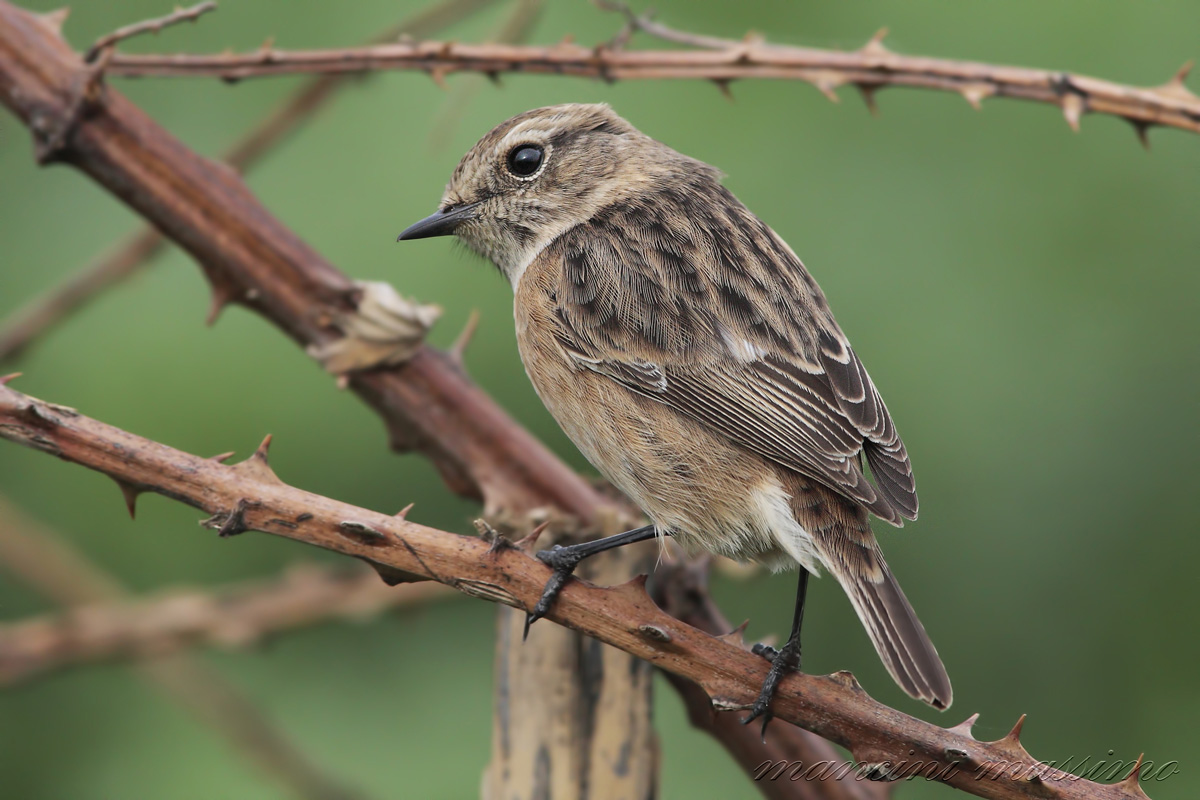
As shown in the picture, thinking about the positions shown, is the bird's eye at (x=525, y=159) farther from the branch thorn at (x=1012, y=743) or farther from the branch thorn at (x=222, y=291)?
the branch thorn at (x=1012, y=743)

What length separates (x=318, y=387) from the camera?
11.0 ft

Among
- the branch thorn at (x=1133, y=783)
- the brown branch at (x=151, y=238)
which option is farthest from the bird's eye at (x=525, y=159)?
the branch thorn at (x=1133, y=783)

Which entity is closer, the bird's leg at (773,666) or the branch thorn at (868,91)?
the bird's leg at (773,666)

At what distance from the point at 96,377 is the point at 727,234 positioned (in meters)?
1.79

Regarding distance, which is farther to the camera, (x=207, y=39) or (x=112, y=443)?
(x=207, y=39)

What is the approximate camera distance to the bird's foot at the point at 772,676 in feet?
6.59

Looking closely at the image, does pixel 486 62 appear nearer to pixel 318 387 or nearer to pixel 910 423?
pixel 318 387

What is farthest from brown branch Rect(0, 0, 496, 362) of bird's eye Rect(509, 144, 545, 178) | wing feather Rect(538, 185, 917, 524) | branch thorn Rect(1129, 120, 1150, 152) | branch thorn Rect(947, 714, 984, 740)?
branch thorn Rect(947, 714, 984, 740)

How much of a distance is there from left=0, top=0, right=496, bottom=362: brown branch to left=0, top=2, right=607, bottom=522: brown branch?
113 mm

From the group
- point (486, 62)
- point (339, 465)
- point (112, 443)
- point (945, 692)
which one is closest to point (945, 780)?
point (945, 692)

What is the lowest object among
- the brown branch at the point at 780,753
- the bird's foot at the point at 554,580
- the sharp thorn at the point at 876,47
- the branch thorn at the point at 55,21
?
the brown branch at the point at 780,753

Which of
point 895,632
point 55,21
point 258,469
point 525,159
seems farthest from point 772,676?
point 55,21

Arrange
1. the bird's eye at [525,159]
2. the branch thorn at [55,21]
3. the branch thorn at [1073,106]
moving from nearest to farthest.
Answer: the branch thorn at [1073,106], the branch thorn at [55,21], the bird's eye at [525,159]

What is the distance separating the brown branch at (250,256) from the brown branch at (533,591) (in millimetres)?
741
